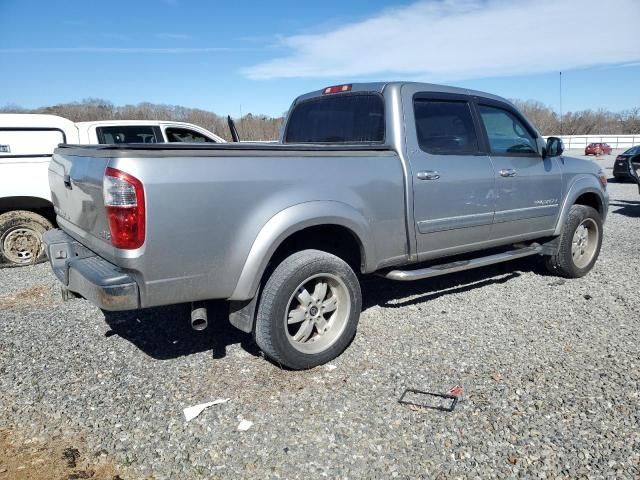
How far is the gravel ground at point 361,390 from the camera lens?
2.65 m

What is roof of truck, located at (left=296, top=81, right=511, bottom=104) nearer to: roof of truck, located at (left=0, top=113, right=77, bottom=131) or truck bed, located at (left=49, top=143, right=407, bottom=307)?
truck bed, located at (left=49, top=143, right=407, bottom=307)

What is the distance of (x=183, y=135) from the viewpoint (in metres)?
8.97

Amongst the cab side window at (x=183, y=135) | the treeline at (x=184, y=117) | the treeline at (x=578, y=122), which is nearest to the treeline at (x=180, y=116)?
the treeline at (x=184, y=117)

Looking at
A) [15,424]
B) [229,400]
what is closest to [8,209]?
[15,424]

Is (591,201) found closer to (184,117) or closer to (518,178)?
(518,178)

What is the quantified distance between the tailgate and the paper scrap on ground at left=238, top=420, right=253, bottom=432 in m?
1.31

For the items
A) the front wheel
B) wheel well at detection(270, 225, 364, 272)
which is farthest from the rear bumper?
wheel well at detection(270, 225, 364, 272)

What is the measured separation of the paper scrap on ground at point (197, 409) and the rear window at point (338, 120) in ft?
7.69

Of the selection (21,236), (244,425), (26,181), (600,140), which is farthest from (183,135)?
(600,140)

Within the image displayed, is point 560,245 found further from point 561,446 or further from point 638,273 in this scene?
point 561,446

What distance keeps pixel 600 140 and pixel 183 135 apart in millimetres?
52584

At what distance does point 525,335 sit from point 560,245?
1.81 metres

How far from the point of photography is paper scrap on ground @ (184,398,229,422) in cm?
306

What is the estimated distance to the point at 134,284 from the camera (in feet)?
9.68
